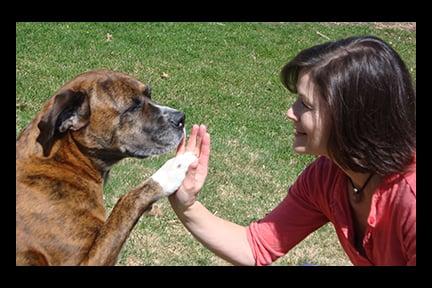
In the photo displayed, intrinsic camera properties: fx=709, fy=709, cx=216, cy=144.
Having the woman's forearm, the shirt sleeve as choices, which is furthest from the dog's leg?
the shirt sleeve

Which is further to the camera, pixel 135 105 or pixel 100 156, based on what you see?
pixel 135 105

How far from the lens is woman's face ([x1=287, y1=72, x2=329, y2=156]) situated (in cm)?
329

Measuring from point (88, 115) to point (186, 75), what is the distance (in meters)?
6.10

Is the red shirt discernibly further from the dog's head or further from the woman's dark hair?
the dog's head

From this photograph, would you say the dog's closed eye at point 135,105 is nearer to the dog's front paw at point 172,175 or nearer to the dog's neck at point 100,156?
the dog's neck at point 100,156

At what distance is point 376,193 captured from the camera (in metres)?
3.31

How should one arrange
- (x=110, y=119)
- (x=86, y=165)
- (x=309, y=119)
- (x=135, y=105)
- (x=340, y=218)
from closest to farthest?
1. (x=309, y=119)
2. (x=340, y=218)
3. (x=86, y=165)
4. (x=110, y=119)
5. (x=135, y=105)

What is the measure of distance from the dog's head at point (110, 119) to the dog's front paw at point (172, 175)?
1.03ft

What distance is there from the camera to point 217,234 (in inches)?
150

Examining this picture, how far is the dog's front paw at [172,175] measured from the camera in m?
3.62

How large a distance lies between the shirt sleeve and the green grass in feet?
3.87

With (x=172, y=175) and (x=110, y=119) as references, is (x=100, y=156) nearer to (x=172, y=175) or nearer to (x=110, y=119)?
(x=110, y=119)

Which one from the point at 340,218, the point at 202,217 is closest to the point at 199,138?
the point at 202,217

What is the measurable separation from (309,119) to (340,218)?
0.57 metres
